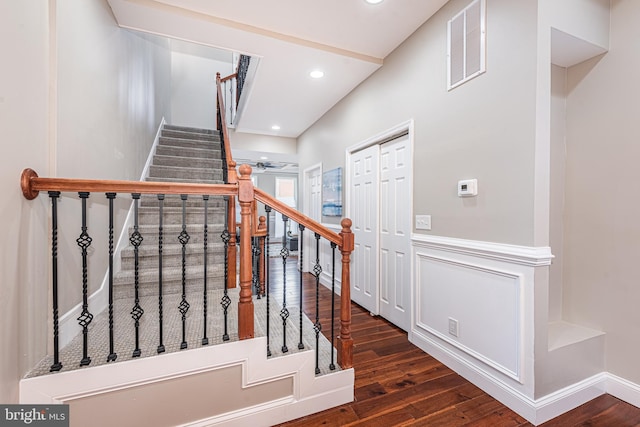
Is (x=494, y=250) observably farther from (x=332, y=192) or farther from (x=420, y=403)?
(x=332, y=192)

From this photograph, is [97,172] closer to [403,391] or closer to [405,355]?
[403,391]

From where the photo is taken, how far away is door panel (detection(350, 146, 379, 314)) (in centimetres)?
318

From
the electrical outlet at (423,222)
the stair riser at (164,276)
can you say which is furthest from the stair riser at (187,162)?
the electrical outlet at (423,222)

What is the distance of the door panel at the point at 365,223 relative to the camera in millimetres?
3182

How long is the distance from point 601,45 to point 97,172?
354 centimetres

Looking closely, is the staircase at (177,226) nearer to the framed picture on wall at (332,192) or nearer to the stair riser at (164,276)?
the stair riser at (164,276)

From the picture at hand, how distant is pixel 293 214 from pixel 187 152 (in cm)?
341

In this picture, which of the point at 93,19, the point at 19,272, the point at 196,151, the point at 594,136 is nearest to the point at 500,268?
the point at 594,136

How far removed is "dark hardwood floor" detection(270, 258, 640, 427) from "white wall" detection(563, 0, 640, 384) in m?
0.43

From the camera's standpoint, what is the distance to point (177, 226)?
2994 millimetres

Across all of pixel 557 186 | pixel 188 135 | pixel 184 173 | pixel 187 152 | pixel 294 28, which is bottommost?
pixel 557 186

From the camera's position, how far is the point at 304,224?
1.71 meters

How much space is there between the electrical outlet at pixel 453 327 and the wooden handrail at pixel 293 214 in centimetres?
113

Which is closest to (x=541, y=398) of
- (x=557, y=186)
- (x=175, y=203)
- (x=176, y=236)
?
(x=557, y=186)
